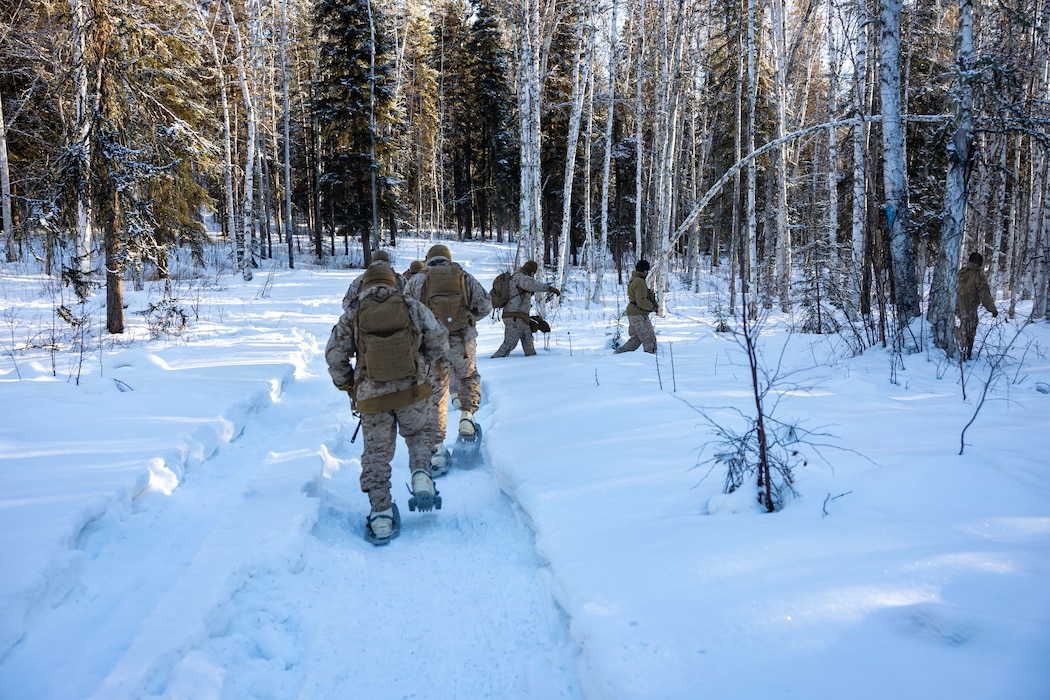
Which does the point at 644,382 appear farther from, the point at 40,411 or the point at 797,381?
the point at 40,411

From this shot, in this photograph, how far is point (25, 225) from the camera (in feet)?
33.0

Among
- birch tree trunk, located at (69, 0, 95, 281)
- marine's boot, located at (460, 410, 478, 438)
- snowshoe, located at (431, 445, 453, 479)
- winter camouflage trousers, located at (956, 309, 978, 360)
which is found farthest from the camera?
birch tree trunk, located at (69, 0, 95, 281)

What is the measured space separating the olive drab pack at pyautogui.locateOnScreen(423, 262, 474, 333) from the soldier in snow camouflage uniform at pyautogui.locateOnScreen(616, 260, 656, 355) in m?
4.11

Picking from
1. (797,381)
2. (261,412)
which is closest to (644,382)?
(797,381)

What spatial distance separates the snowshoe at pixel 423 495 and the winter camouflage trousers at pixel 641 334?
20.2ft

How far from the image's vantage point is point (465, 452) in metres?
5.84

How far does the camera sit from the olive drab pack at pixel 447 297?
6.59m

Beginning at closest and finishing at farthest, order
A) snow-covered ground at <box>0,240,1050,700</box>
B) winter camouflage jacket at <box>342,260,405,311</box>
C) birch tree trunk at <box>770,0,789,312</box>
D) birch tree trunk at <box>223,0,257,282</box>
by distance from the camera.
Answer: snow-covered ground at <box>0,240,1050,700</box>, winter camouflage jacket at <box>342,260,405,311</box>, birch tree trunk at <box>770,0,789,312</box>, birch tree trunk at <box>223,0,257,282</box>

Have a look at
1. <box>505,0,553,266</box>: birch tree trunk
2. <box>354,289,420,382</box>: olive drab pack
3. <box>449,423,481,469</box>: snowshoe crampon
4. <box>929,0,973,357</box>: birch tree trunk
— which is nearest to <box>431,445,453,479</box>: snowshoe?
<box>449,423,481,469</box>: snowshoe crampon

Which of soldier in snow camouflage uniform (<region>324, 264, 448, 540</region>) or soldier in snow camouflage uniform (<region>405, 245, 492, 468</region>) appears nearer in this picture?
soldier in snow camouflage uniform (<region>324, 264, 448, 540</region>)

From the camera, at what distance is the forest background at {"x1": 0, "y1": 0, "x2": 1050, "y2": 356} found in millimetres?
7793

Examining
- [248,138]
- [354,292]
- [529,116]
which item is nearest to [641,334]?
[354,292]

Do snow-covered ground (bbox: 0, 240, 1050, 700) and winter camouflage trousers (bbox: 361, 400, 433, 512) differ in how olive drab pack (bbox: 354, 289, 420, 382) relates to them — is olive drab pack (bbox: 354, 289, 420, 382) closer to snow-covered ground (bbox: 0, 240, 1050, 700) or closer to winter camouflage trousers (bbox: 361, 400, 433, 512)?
winter camouflage trousers (bbox: 361, 400, 433, 512)

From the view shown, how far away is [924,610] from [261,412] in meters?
7.05
